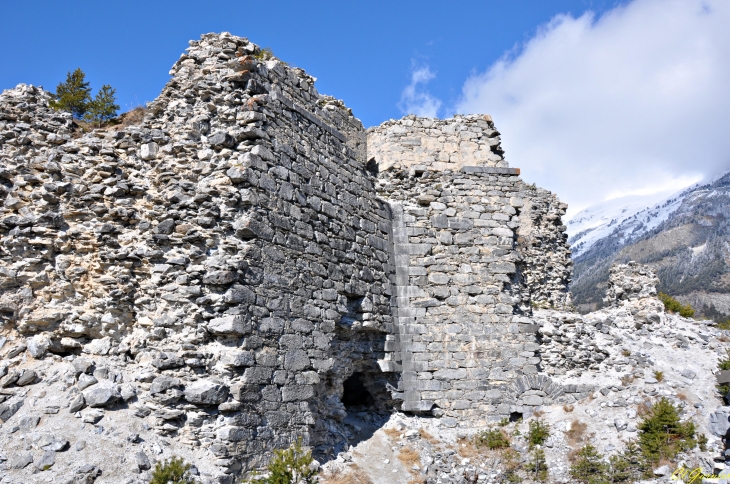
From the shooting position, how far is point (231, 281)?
7.60 meters

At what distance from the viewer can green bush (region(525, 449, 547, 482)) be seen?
979 cm

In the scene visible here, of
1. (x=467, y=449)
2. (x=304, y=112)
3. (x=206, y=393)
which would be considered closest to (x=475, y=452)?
(x=467, y=449)

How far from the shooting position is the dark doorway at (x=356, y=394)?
11.2 metres

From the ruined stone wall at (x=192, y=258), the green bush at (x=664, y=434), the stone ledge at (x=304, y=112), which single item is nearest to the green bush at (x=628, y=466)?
the green bush at (x=664, y=434)

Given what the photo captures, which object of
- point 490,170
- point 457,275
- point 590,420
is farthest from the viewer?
point 490,170

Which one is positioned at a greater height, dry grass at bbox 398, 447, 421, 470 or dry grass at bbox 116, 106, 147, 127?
dry grass at bbox 116, 106, 147, 127

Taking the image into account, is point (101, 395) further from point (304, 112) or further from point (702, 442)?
point (702, 442)

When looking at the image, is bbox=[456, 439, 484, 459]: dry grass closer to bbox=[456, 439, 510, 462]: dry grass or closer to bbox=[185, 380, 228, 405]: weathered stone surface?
bbox=[456, 439, 510, 462]: dry grass

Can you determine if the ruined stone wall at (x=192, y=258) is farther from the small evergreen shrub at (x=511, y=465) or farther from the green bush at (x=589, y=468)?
the green bush at (x=589, y=468)

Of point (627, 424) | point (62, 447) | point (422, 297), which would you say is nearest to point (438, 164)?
point (422, 297)

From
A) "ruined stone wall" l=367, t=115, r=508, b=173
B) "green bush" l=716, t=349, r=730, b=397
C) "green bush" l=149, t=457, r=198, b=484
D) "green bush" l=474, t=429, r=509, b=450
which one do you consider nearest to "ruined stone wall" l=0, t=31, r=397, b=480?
"green bush" l=149, t=457, r=198, b=484

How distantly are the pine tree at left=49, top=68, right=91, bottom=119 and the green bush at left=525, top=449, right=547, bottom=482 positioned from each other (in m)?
12.3

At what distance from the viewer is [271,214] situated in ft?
27.6

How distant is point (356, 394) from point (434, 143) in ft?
18.5
